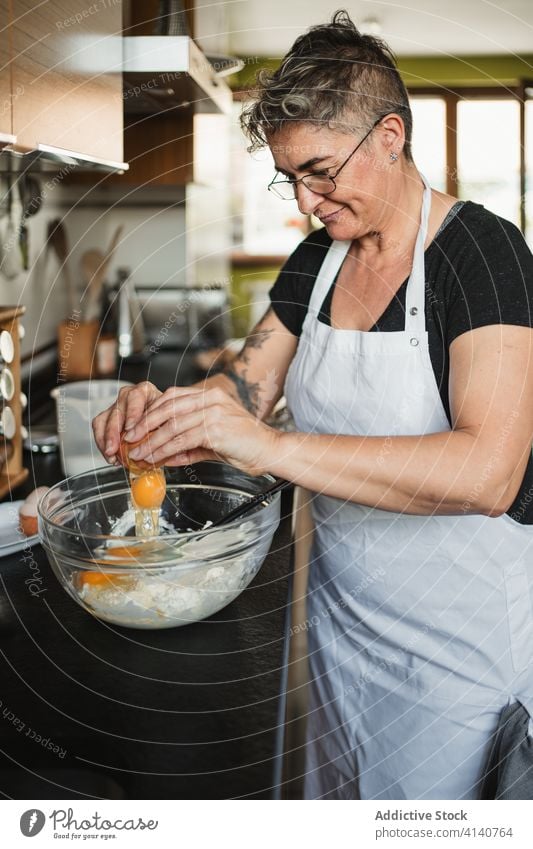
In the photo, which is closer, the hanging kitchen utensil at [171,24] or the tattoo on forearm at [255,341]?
the tattoo on forearm at [255,341]

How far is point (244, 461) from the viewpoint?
75 cm

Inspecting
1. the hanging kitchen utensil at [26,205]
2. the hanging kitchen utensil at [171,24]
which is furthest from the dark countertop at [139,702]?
the hanging kitchen utensil at [26,205]

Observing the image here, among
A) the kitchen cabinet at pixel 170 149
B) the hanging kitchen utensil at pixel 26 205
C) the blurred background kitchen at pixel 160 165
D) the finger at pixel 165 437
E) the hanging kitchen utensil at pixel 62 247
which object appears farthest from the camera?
the hanging kitchen utensil at pixel 62 247

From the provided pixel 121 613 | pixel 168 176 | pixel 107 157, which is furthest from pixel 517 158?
pixel 121 613

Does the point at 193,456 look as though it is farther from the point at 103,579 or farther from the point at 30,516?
the point at 30,516

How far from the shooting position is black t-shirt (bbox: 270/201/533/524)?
31.4 inches

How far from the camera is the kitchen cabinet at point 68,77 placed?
2.94ft

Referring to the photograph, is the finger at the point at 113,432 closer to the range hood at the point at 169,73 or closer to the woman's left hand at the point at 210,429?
the woman's left hand at the point at 210,429

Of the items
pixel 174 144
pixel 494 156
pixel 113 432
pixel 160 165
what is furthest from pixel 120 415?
pixel 494 156

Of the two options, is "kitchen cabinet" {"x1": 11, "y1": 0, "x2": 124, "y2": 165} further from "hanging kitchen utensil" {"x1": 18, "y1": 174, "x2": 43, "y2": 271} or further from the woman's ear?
"hanging kitchen utensil" {"x1": 18, "y1": 174, "x2": 43, "y2": 271}

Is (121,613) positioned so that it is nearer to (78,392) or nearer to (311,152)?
(311,152)

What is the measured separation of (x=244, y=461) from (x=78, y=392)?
2.38ft

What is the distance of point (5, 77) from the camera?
0.84m

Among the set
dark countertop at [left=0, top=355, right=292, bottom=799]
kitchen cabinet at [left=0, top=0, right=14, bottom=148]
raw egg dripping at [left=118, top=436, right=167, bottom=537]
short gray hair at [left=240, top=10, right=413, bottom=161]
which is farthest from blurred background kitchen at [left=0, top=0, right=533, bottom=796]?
dark countertop at [left=0, top=355, right=292, bottom=799]
